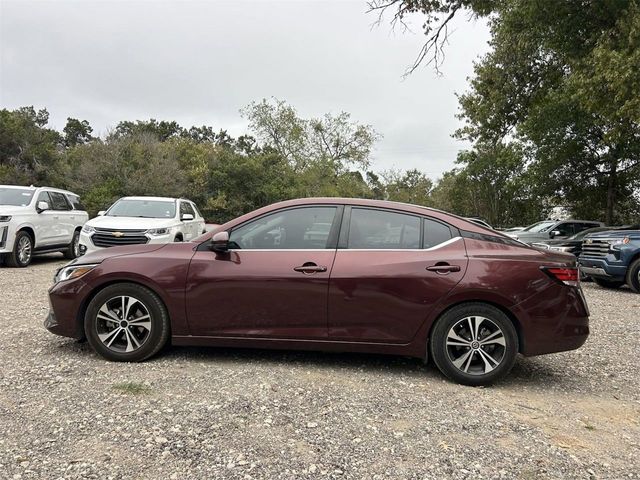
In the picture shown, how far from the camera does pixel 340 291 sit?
423 centimetres

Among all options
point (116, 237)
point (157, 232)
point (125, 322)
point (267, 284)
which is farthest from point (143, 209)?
point (267, 284)

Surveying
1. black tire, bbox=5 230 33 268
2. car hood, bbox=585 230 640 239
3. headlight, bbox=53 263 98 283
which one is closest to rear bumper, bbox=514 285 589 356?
headlight, bbox=53 263 98 283

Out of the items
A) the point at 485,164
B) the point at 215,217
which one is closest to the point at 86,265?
the point at 215,217

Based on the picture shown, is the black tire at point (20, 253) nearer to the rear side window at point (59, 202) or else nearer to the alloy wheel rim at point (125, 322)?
the rear side window at point (59, 202)

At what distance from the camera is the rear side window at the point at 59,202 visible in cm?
1240

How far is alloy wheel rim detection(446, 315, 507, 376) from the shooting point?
13.6ft

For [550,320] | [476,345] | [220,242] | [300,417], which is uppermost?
[220,242]

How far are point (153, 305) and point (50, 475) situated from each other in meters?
1.85

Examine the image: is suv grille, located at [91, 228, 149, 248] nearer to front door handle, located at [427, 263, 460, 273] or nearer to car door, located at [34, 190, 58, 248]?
car door, located at [34, 190, 58, 248]

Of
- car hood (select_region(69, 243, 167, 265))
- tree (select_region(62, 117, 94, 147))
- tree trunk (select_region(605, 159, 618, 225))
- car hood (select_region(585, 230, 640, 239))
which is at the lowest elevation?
car hood (select_region(69, 243, 167, 265))

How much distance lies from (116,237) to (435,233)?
7287 mm

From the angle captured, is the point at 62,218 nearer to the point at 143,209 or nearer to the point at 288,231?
the point at 143,209

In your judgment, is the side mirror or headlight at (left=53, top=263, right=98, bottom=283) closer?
the side mirror

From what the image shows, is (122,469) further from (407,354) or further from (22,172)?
(22,172)
